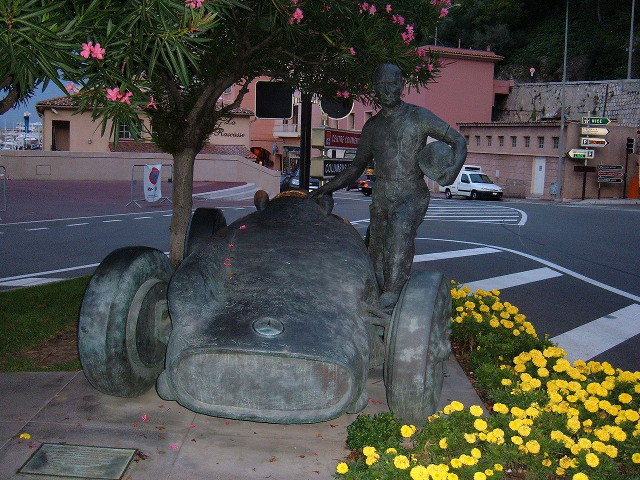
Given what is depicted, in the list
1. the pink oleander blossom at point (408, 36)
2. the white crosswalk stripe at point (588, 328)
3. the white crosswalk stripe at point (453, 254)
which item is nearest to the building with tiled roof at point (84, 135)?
Answer: the white crosswalk stripe at point (453, 254)

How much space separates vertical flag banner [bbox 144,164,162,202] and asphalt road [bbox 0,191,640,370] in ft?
6.95

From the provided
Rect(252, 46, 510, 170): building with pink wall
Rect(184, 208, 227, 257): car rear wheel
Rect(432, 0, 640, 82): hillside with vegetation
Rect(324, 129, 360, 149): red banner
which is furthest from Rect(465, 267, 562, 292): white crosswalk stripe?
Rect(432, 0, 640, 82): hillside with vegetation

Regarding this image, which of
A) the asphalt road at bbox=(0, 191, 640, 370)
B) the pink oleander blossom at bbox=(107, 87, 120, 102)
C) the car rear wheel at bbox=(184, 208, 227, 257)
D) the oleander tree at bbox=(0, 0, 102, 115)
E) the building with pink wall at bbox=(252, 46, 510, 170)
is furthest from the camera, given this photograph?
the building with pink wall at bbox=(252, 46, 510, 170)

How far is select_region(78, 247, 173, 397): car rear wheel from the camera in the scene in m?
4.52

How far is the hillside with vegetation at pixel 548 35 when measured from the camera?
47.6 meters

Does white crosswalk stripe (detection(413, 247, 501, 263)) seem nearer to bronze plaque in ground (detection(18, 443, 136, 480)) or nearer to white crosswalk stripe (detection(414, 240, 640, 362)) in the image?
white crosswalk stripe (detection(414, 240, 640, 362))

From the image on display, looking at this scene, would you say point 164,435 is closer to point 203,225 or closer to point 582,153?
point 203,225

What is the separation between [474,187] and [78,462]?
3411 cm

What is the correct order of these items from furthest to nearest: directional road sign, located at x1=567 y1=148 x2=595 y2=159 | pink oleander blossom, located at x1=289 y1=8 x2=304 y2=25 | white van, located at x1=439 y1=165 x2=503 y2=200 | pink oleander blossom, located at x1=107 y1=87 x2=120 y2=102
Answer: directional road sign, located at x1=567 y1=148 x2=595 y2=159 < white van, located at x1=439 y1=165 x2=503 y2=200 < pink oleander blossom, located at x1=289 y1=8 x2=304 y2=25 < pink oleander blossom, located at x1=107 y1=87 x2=120 y2=102

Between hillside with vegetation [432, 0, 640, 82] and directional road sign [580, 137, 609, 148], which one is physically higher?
hillside with vegetation [432, 0, 640, 82]

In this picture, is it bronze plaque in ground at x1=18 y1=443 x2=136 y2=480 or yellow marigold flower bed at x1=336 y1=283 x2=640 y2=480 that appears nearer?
yellow marigold flower bed at x1=336 y1=283 x2=640 y2=480

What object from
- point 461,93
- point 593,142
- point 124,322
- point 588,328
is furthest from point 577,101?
point 124,322

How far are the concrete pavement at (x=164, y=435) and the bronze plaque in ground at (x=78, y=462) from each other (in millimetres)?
54

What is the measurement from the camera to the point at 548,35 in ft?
169
